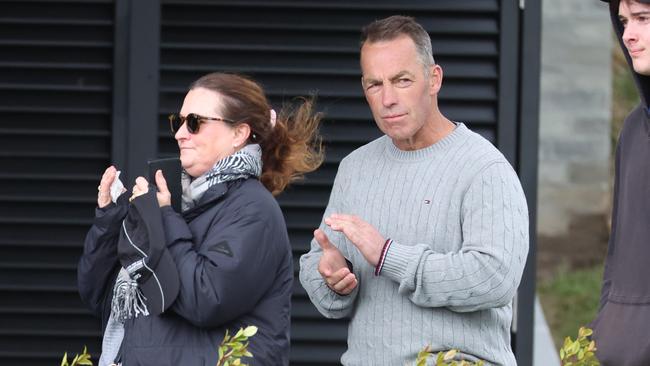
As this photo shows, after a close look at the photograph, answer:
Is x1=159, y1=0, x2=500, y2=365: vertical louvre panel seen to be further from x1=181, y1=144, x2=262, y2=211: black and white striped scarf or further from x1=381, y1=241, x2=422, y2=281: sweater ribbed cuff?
x1=381, y1=241, x2=422, y2=281: sweater ribbed cuff

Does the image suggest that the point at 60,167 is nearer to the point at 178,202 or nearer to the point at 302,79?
the point at 302,79

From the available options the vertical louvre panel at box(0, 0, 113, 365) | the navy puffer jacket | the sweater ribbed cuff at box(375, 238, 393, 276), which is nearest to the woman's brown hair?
the navy puffer jacket

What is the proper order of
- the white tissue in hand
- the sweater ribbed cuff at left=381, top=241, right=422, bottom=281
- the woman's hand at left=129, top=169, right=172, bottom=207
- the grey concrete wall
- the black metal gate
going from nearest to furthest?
the sweater ribbed cuff at left=381, top=241, right=422, bottom=281, the woman's hand at left=129, top=169, right=172, bottom=207, the white tissue in hand, the black metal gate, the grey concrete wall

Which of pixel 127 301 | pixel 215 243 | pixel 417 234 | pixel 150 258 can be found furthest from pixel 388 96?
pixel 127 301

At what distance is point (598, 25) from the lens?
859cm

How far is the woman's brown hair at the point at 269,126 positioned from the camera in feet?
11.3

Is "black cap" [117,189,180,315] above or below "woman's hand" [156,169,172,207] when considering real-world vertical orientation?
below

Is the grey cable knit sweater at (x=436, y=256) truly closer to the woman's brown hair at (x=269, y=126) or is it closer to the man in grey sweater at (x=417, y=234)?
the man in grey sweater at (x=417, y=234)

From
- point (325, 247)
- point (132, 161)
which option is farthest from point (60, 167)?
point (325, 247)

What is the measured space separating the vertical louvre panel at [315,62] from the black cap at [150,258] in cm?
136

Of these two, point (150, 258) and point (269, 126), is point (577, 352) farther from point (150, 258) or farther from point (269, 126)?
point (269, 126)

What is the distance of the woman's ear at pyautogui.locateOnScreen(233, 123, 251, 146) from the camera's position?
11.2 ft

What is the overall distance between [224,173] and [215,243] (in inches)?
7.7

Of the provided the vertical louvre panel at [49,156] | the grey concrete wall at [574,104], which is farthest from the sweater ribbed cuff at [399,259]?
the grey concrete wall at [574,104]
